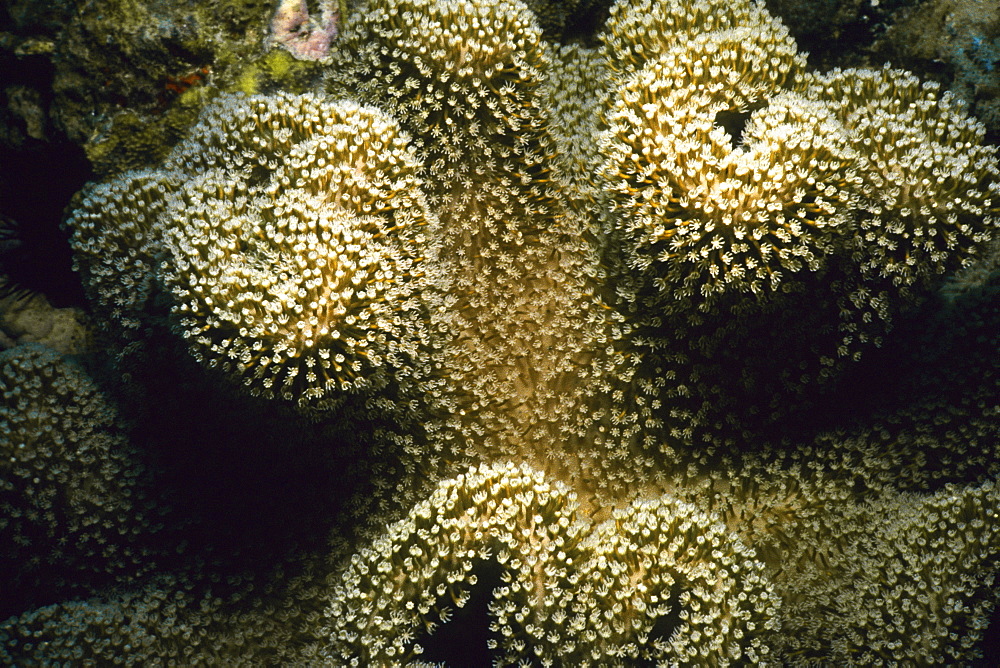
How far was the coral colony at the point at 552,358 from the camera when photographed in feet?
8.57

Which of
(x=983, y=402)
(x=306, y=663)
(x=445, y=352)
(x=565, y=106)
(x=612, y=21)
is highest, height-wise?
(x=612, y=21)

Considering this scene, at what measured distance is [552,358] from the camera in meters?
3.43

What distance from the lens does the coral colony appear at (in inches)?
103

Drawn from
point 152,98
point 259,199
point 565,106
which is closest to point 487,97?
point 565,106

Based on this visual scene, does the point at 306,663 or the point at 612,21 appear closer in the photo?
the point at 306,663

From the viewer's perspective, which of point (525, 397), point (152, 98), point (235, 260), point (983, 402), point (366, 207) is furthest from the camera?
point (152, 98)

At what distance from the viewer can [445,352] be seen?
10.5ft

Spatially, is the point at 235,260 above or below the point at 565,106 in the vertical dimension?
below

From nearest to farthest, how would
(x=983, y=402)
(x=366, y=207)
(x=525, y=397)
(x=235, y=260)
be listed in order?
(x=235, y=260), (x=366, y=207), (x=983, y=402), (x=525, y=397)

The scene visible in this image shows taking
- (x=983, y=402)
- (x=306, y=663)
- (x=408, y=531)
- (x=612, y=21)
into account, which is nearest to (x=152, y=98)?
(x=612, y=21)

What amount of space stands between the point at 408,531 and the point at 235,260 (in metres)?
1.33

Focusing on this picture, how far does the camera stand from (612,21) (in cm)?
348

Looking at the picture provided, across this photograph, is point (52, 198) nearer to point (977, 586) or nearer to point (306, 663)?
point (306, 663)

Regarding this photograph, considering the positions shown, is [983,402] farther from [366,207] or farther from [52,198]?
[52,198]
